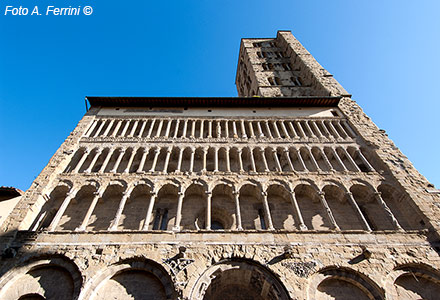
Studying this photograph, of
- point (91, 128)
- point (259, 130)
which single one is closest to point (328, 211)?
point (259, 130)

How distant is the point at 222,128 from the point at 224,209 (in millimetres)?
6839

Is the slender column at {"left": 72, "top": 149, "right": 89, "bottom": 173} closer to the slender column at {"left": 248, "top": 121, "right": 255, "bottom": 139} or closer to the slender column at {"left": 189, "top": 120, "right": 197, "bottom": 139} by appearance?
the slender column at {"left": 189, "top": 120, "right": 197, "bottom": 139}

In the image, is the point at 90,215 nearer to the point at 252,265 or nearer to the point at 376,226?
the point at 252,265

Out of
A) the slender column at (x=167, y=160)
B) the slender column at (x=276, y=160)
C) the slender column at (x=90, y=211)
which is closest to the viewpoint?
the slender column at (x=90, y=211)

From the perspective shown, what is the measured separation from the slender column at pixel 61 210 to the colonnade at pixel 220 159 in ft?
6.75

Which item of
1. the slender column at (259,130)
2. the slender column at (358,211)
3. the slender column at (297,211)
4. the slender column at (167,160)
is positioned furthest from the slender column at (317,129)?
the slender column at (167,160)

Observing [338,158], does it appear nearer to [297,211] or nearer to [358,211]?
[358,211]

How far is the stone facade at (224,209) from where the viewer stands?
934 cm

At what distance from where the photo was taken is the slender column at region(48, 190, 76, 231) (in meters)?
10.9

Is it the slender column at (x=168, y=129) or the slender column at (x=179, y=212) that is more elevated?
the slender column at (x=168, y=129)

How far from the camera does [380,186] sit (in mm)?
13211

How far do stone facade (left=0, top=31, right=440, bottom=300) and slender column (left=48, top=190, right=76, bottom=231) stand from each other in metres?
0.05

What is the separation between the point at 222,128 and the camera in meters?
17.7

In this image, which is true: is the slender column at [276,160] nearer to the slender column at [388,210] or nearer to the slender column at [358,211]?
the slender column at [358,211]
